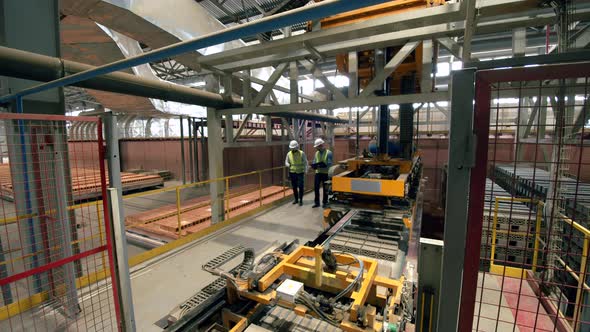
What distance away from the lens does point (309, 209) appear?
25.9 ft

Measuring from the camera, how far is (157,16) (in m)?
4.17

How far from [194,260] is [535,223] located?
6.09 metres

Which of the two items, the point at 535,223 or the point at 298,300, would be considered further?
the point at 535,223

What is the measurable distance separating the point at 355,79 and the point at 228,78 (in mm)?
2927

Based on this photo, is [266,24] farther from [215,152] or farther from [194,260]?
[215,152]

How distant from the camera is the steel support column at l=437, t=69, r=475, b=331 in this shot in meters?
1.14

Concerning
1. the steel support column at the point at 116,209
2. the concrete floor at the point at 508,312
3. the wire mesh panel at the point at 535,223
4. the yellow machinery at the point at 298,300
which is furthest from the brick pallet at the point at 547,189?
the steel support column at the point at 116,209

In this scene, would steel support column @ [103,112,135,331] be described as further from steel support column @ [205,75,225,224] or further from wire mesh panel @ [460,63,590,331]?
steel support column @ [205,75,225,224]

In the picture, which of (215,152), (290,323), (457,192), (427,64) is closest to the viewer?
(457,192)

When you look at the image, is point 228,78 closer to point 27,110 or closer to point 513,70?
point 27,110

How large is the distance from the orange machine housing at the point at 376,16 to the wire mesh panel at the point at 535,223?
5.31 ft

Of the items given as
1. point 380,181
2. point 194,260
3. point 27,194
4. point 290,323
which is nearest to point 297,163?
point 380,181

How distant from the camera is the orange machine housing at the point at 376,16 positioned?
401cm

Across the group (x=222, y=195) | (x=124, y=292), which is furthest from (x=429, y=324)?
(x=222, y=195)
